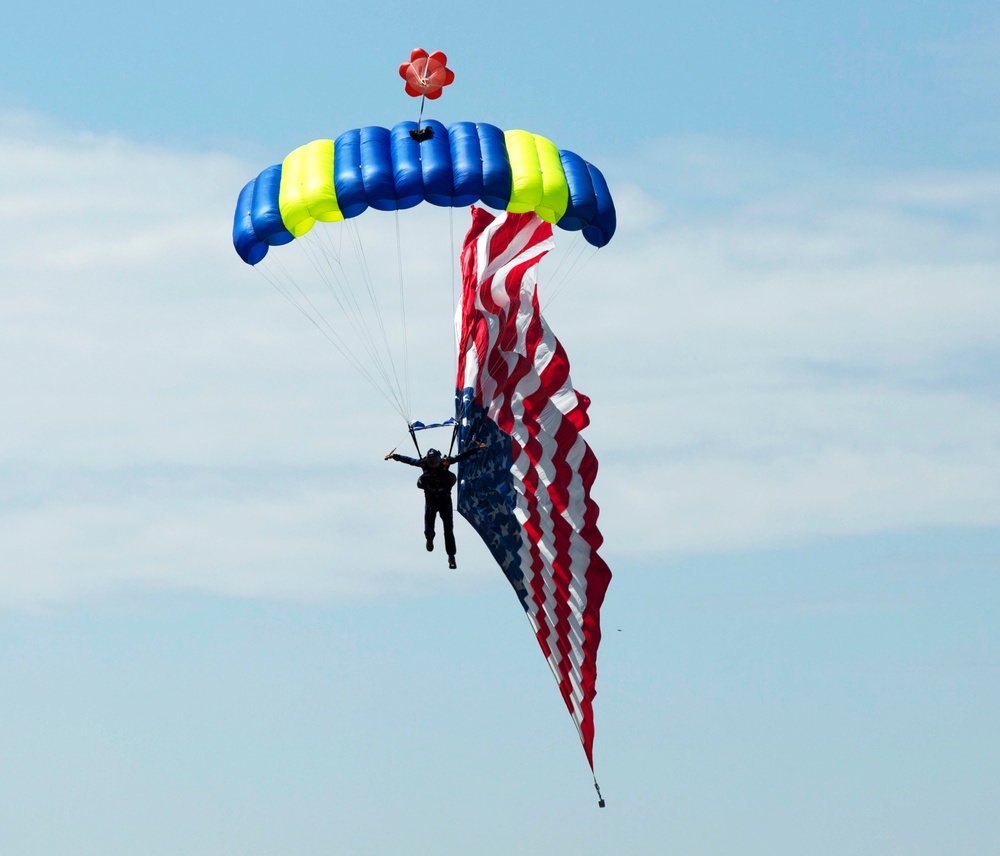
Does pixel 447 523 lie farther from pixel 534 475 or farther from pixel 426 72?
pixel 426 72

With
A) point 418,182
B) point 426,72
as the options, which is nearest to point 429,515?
point 418,182

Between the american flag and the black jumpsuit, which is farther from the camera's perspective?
the american flag

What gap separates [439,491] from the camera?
2573 cm

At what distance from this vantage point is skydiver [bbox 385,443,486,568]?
25.7 metres

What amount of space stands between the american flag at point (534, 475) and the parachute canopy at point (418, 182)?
1956mm

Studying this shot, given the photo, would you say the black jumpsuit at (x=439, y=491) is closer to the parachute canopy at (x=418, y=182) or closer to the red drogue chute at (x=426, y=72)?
the parachute canopy at (x=418, y=182)

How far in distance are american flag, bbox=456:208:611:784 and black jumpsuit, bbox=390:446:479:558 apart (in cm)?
182

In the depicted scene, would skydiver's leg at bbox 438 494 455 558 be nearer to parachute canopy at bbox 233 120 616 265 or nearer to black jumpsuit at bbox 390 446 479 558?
black jumpsuit at bbox 390 446 479 558

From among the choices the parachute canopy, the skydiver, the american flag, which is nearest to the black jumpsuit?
the skydiver

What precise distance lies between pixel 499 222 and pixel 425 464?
16.3ft

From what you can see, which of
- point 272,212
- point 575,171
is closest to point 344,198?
point 272,212

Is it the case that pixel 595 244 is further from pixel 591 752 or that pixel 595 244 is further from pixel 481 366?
pixel 591 752

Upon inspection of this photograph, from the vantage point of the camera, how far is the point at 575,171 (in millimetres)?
26844

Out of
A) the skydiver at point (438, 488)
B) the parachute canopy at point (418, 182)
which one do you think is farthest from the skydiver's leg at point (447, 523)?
the parachute canopy at point (418, 182)
